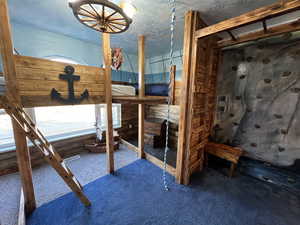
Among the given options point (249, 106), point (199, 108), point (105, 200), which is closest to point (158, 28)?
point (199, 108)

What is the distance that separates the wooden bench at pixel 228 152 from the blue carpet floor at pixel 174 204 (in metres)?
0.32

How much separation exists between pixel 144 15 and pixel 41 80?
5.63 ft

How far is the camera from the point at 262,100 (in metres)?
2.25

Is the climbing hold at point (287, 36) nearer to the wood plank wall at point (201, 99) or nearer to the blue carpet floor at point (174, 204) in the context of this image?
the wood plank wall at point (201, 99)

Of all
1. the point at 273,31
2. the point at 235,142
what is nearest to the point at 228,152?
the point at 235,142

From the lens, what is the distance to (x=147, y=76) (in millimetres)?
4422

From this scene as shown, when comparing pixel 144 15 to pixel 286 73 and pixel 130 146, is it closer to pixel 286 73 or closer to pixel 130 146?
pixel 286 73

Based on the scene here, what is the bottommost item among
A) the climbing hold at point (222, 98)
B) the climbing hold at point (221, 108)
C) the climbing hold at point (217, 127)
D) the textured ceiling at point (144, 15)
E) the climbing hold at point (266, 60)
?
the climbing hold at point (217, 127)

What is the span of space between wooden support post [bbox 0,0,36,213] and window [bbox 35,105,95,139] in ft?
5.01

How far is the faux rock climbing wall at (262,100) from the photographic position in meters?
1.99

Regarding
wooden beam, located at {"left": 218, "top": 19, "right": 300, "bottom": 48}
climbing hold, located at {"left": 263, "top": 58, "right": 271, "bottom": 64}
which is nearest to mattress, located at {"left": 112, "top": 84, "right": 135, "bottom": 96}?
wooden beam, located at {"left": 218, "top": 19, "right": 300, "bottom": 48}

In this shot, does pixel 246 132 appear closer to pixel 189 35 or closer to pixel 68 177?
pixel 189 35

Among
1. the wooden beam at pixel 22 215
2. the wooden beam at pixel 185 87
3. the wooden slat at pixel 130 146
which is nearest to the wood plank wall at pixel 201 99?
the wooden beam at pixel 185 87

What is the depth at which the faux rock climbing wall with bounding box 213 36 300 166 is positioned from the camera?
1.99 m
